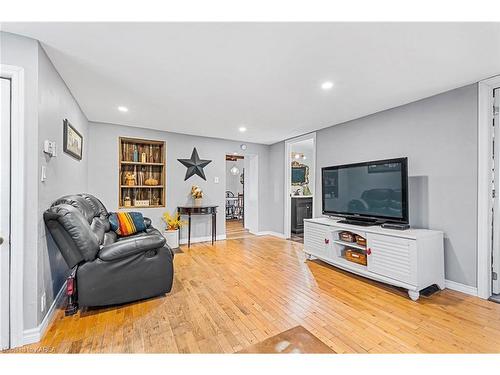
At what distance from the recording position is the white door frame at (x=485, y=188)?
237 cm

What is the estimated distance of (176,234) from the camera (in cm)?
437

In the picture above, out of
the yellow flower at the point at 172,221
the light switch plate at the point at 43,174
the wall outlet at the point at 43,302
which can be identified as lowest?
the wall outlet at the point at 43,302

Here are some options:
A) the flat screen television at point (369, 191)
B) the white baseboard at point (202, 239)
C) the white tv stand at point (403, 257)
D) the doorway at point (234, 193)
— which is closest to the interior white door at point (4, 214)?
the white baseboard at point (202, 239)

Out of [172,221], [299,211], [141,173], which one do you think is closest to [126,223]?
[172,221]

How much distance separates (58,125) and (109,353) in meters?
2.10

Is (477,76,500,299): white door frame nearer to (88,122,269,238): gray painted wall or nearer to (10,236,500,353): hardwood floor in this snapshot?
(10,236,500,353): hardwood floor

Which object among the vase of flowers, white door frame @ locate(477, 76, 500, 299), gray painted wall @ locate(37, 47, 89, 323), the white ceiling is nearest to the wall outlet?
gray painted wall @ locate(37, 47, 89, 323)

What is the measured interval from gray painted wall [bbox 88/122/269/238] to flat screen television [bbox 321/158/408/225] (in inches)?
92.8

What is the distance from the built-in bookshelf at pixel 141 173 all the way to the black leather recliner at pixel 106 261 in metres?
1.92

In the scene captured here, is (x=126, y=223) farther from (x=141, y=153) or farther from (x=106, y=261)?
(x=141, y=153)

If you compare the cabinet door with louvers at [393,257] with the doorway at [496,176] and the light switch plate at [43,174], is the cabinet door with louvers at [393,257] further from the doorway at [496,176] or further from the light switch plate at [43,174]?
the light switch plate at [43,174]

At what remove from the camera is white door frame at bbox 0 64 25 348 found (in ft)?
5.30

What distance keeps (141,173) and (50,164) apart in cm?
249

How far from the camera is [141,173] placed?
4480 millimetres
